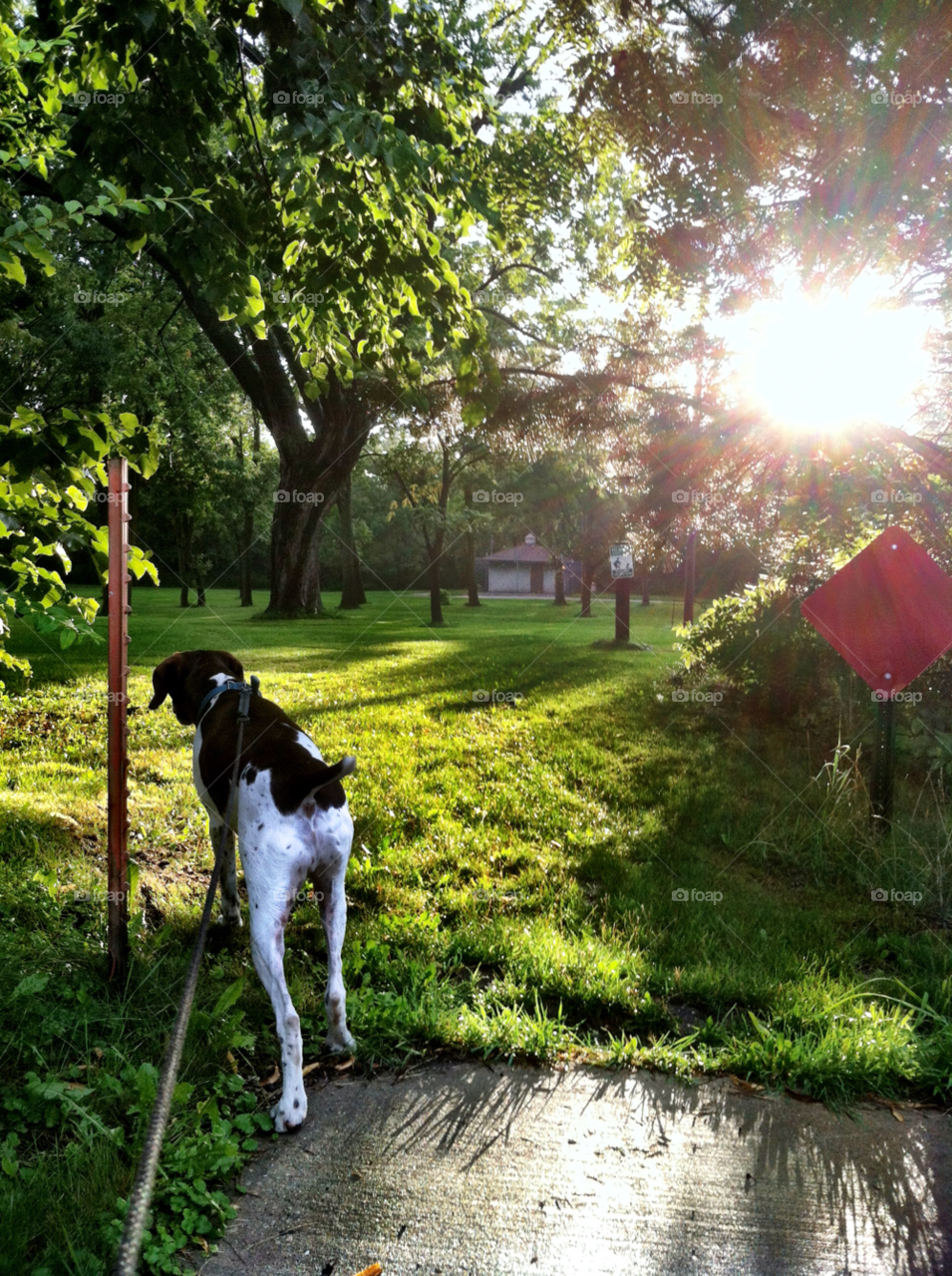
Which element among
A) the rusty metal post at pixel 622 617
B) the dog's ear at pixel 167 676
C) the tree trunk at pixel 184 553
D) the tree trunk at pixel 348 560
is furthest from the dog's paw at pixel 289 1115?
the tree trunk at pixel 348 560

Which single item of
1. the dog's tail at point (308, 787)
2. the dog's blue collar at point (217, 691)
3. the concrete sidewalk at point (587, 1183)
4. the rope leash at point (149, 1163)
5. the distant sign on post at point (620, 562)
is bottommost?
the concrete sidewalk at point (587, 1183)

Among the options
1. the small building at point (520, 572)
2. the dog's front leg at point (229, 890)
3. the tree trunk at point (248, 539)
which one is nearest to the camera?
the dog's front leg at point (229, 890)

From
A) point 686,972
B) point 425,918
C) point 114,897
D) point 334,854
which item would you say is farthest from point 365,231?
point 686,972

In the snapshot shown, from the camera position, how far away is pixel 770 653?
25.1 feet

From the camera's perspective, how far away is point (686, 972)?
11.7 feet

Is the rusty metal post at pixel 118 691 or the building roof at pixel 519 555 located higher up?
the building roof at pixel 519 555

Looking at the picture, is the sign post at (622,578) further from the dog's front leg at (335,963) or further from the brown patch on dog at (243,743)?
the dog's front leg at (335,963)

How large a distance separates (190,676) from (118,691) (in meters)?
0.87

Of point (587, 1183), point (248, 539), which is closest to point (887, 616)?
point (587, 1183)

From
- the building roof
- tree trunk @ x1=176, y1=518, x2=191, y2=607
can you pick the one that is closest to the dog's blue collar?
tree trunk @ x1=176, y1=518, x2=191, y2=607

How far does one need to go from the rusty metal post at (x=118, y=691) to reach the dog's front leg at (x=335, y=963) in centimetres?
80

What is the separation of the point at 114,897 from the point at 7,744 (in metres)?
4.57

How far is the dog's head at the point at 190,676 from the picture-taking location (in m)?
3.72

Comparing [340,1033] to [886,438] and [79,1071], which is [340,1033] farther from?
[886,438]
